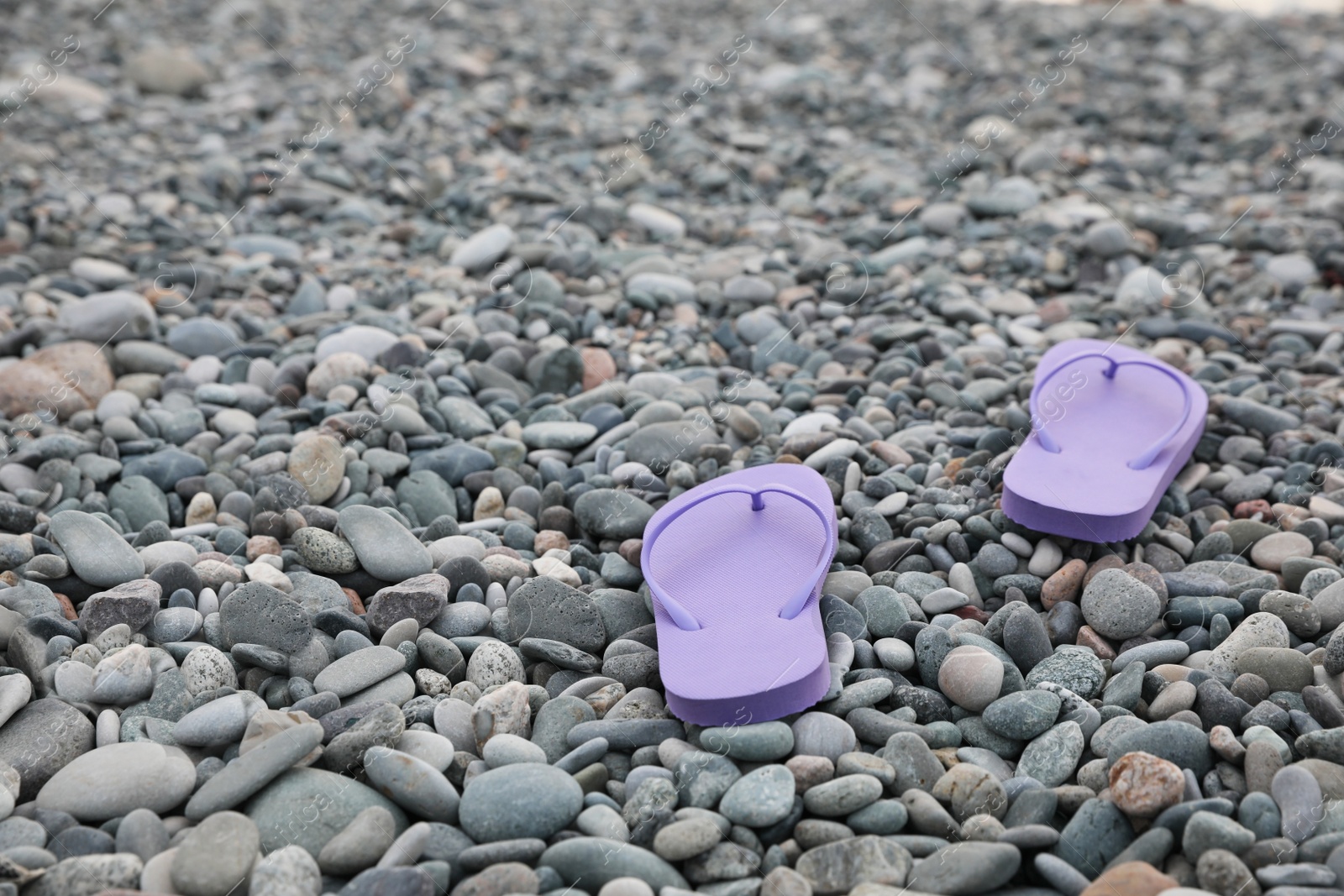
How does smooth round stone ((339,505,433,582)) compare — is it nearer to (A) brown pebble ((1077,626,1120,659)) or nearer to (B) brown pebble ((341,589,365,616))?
(B) brown pebble ((341,589,365,616))

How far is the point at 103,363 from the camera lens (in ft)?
9.55

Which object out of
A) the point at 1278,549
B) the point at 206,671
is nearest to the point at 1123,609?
the point at 1278,549

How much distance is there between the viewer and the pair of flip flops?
1.83 meters

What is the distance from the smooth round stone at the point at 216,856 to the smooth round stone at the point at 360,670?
328mm

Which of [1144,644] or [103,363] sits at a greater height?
[103,363]

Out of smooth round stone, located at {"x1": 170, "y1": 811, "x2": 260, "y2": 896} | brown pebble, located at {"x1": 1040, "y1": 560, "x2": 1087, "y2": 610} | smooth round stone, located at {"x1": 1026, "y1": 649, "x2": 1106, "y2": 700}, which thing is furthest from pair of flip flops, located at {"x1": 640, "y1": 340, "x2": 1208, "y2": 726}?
smooth round stone, located at {"x1": 170, "y1": 811, "x2": 260, "y2": 896}

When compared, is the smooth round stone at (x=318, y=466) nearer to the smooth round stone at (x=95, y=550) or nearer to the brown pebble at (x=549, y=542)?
→ the smooth round stone at (x=95, y=550)

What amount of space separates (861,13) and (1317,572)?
596 centimetres

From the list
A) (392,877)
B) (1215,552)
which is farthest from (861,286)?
(392,877)

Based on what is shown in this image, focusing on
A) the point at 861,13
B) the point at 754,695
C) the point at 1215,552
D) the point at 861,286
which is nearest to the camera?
the point at 754,695

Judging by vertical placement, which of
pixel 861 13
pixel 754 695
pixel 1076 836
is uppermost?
pixel 754 695

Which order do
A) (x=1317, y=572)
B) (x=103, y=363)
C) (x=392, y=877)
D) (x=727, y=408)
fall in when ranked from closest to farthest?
(x=392, y=877)
(x=1317, y=572)
(x=727, y=408)
(x=103, y=363)

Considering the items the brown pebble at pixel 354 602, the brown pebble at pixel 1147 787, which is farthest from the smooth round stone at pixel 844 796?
the brown pebble at pixel 354 602

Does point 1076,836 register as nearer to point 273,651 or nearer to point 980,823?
point 980,823
